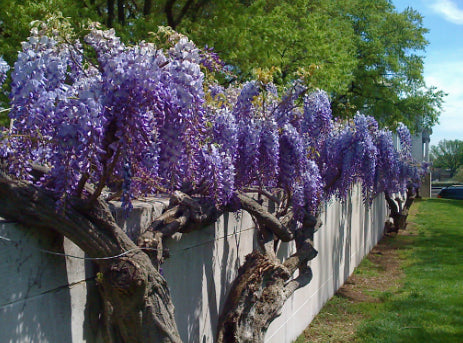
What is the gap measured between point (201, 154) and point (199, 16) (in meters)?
10.8

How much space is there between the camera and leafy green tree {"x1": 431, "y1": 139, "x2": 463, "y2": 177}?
112125 millimetres

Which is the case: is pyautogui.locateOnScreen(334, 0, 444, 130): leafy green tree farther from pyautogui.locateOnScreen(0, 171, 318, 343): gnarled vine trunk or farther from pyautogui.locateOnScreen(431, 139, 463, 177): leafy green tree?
pyautogui.locateOnScreen(431, 139, 463, 177): leafy green tree

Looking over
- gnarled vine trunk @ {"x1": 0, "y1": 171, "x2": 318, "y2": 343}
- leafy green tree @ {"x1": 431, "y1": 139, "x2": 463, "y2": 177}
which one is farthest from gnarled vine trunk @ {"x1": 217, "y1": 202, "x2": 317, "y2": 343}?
leafy green tree @ {"x1": 431, "y1": 139, "x2": 463, "y2": 177}

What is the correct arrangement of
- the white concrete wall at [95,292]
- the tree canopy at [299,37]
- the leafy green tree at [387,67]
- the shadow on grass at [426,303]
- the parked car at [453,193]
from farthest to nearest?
1. the parked car at [453,193]
2. the leafy green tree at [387,67]
3. the tree canopy at [299,37]
4. the shadow on grass at [426,303]
5. the white concrete wall at [95,292]

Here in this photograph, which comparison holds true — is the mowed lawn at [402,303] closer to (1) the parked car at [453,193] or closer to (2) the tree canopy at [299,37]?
(2) the tree canopy at [299,37]

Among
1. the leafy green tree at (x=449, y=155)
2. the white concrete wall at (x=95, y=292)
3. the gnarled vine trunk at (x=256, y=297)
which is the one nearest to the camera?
the white concrete wall at (x=95, y=292)

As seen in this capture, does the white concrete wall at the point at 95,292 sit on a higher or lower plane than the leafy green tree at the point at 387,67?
lower

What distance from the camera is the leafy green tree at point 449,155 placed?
11212cm

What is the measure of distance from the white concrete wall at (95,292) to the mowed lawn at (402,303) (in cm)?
50

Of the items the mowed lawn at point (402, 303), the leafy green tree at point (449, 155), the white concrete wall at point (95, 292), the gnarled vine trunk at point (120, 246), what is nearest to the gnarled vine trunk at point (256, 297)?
the white concrete wall at point (95, 292)

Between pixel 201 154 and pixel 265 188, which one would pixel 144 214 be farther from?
pixel 265 188

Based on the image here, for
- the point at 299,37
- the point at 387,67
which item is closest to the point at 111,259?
the point at 299,37

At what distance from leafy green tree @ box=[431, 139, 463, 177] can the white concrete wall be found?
11231cm

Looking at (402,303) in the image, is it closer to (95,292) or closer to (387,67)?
(95,292)
